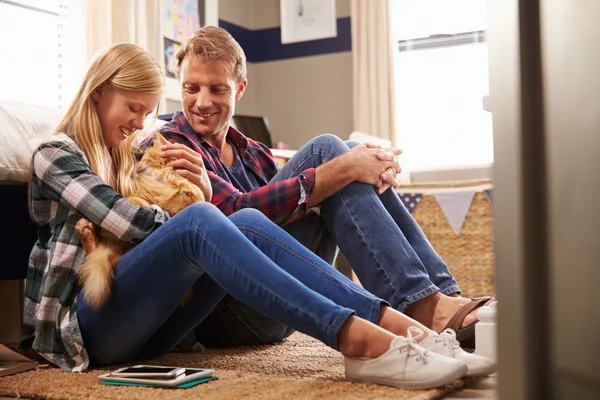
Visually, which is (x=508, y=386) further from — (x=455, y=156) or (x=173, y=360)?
(x=455, y=156)

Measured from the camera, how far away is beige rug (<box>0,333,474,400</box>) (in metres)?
1.32

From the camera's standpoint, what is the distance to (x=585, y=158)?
74 cm

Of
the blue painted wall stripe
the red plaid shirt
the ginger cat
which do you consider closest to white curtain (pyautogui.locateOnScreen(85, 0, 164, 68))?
the blue painted wall stripe

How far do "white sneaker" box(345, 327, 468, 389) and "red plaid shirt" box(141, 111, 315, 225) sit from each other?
532mm

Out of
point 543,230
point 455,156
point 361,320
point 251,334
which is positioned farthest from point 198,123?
point 455,156

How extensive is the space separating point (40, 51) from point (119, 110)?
6.38 feet

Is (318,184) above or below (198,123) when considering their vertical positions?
below

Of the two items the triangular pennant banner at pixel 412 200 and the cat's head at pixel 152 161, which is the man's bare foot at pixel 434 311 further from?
the triangular pennant banner at pixel 412 200

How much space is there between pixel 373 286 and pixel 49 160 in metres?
0.79

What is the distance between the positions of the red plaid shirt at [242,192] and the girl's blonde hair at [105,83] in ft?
0.68

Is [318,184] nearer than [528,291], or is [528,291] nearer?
[528,291]

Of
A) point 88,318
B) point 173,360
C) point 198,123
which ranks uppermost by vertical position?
point 198,123

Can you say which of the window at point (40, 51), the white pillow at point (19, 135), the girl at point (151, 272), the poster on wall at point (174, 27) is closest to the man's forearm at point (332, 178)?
the girl at point (151, 272)

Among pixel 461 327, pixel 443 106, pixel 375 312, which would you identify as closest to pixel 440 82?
pixel 443 106
